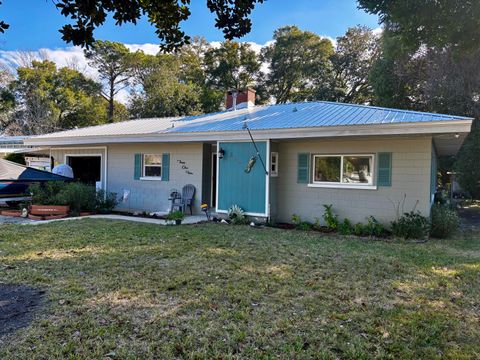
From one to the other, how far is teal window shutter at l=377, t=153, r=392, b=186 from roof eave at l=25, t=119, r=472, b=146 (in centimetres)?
86

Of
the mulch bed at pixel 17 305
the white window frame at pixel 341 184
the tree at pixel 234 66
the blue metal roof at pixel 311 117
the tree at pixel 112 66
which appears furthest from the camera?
the tree at pixel 234 66

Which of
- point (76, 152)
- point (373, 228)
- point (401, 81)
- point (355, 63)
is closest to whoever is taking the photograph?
point (373, 228)

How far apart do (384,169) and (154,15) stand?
7.22 metres

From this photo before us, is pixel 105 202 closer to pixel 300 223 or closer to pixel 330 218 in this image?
pixel 300 223

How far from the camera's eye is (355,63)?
28.6 m

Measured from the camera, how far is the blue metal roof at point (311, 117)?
814 cm

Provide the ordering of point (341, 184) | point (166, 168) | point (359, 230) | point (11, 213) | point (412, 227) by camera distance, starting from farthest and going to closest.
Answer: point (166, 168) < point (11, 213) < point (341, 184) < point (359, 230) < point (412, 227)

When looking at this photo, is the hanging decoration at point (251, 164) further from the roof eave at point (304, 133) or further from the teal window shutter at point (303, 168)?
the teal window shutter at point (303, 168)

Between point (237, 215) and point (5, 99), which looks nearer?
point (237, 215)

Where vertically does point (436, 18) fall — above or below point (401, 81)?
below

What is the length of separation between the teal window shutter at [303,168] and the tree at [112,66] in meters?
26.3

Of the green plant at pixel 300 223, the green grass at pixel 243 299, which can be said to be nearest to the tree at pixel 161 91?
the green plant at pixel 300 223

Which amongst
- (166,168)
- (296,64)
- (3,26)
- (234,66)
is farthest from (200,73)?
(3,26)

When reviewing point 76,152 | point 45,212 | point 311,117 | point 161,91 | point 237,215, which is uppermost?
point 161,91
